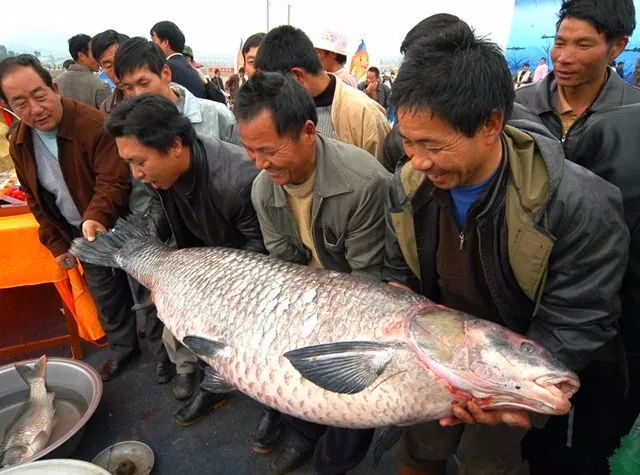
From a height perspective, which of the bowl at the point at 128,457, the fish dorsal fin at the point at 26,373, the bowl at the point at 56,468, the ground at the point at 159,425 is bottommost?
the ground at the point at 159,425

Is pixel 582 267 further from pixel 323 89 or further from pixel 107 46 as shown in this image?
pixel 107 46

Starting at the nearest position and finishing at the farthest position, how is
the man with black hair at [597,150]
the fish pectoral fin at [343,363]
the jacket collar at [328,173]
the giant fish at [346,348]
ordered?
the giant fish at [346,348] → the fish pectoral fin at [343,363] → the man with black hair at [597,150] → the jacket collar at [328,173]

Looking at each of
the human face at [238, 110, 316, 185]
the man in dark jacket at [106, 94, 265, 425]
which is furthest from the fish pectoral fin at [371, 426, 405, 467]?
the man in dark jacket at [106, 94, 265, 425]

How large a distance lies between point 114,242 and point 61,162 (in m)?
0.78

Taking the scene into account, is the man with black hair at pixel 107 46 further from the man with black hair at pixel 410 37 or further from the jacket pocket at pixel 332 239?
the jacket pocket at pixel 332 239

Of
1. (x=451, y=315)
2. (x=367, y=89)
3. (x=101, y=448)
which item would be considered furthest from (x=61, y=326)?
(x=367, y=89)

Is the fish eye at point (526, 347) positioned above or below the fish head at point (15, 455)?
above

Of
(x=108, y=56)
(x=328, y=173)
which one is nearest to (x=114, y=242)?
(x=328, y=173)

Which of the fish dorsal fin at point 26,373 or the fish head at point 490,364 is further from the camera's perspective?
the fish dorsal fin at point 26,373

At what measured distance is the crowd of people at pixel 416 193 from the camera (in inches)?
55.1

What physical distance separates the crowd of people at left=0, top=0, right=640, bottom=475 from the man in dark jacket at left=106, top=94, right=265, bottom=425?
0.04ft

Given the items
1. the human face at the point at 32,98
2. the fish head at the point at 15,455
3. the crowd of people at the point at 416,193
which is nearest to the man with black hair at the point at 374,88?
the crowd of people at the point at 416,193

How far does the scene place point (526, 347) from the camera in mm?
1370

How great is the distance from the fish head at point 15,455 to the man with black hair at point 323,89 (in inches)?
107
